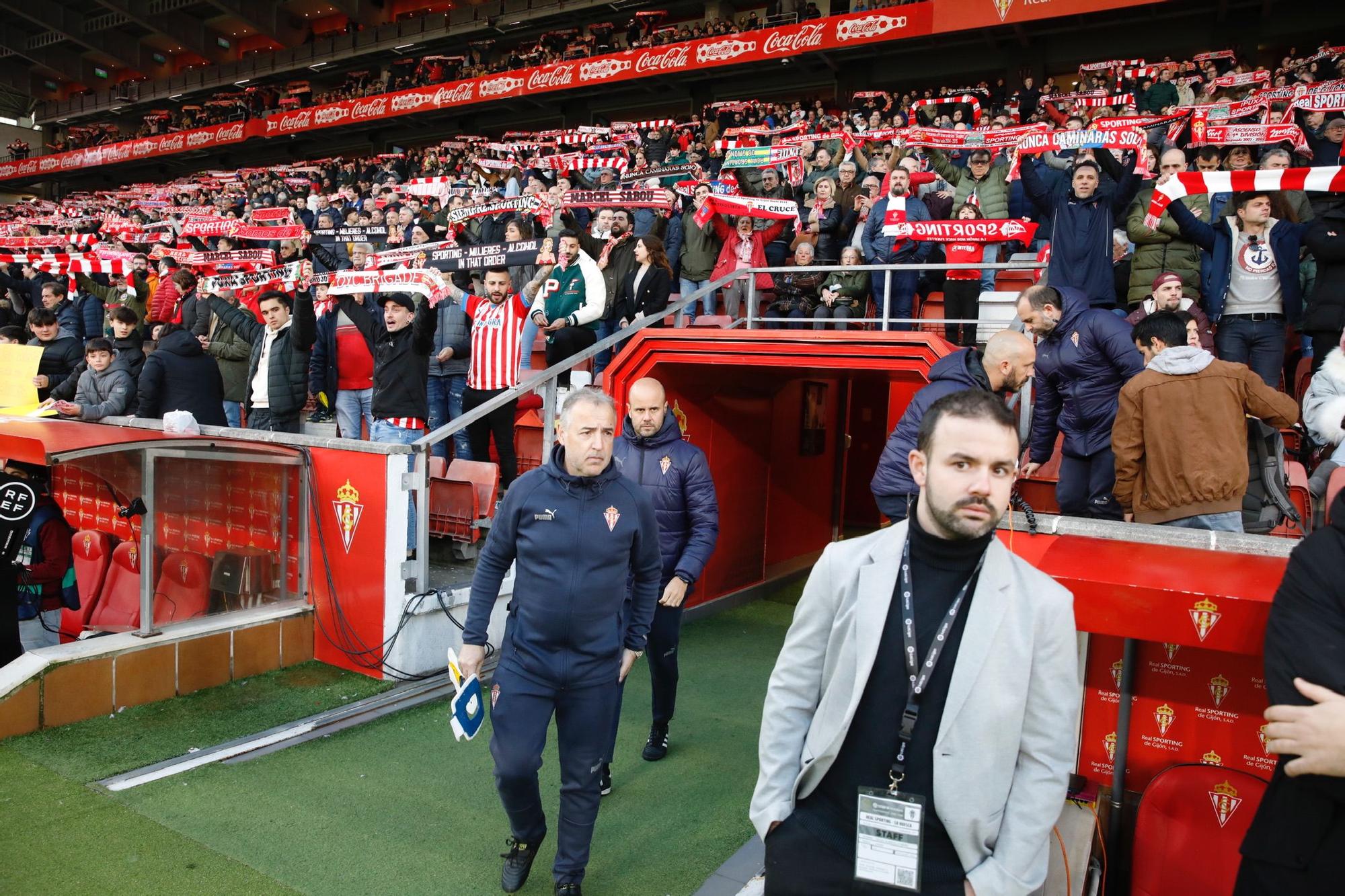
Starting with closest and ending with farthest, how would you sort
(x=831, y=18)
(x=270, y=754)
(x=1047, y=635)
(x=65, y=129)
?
(x=1047, y=635)
(x=270, y=754)
(x=831, y=18)
(x=65, y=129)

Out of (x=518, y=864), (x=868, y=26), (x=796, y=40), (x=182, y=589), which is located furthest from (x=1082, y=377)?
(x=796, y=40)

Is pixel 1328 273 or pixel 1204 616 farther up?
pixel 1328 273

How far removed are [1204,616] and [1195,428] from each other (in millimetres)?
1792

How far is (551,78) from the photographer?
25.8m

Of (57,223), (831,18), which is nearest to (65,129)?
(57,223)

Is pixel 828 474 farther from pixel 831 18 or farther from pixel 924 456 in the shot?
pixel 831 18

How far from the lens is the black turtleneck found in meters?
1.92

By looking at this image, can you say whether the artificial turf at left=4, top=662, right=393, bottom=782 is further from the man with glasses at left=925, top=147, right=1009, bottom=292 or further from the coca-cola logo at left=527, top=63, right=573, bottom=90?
the coca-cola logo at left=527, top=63, right=573, bottom=90

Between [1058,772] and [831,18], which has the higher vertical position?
[831,18]

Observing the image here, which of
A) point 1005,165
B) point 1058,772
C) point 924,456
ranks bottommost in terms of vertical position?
point 1058,772

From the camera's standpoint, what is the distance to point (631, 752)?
486 centimetres

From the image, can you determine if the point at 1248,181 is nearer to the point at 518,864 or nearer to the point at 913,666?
the point at 913,666

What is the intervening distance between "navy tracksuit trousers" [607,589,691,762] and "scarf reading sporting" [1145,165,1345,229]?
4235 mm

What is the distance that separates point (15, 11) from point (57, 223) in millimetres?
18481
